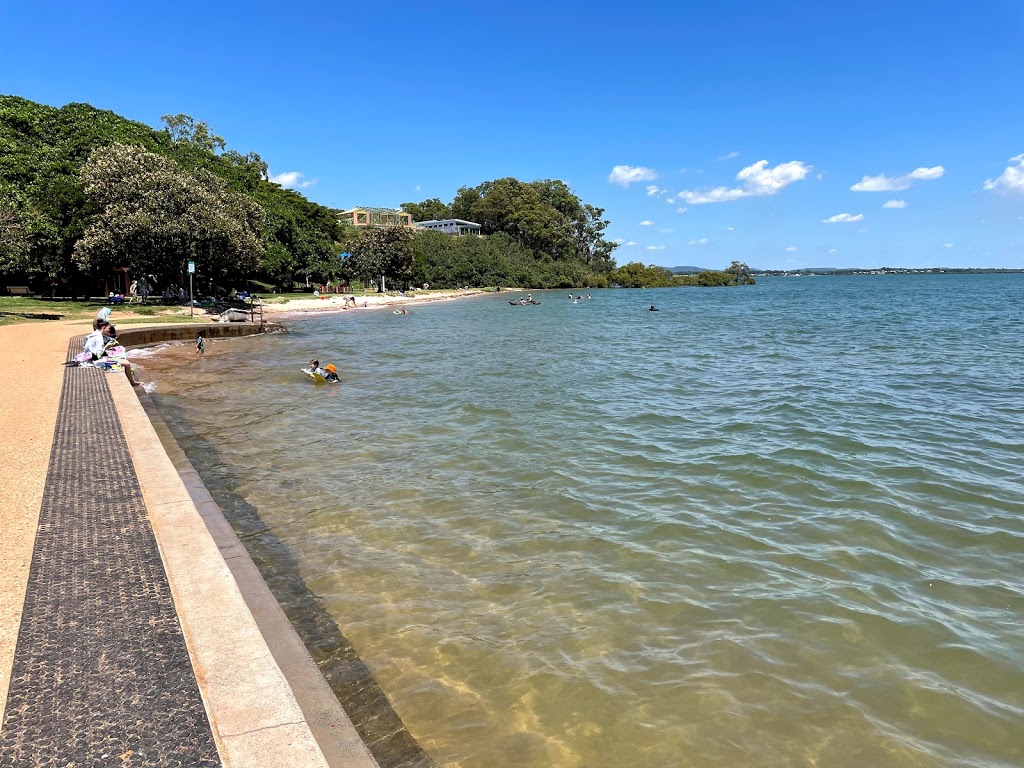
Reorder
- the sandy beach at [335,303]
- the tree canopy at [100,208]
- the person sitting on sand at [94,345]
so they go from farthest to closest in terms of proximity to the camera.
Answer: the sandy beach at [335,303]
the tree canopy at [100,208]
the person sitting on sand at [94,345]

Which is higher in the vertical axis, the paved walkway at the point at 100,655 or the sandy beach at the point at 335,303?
the sandy beach at the point at 335,303

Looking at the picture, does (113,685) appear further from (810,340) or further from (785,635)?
(810,340)

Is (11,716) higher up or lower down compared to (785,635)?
higher up

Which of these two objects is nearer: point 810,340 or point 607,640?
point 607,640

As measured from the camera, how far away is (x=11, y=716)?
305 cm

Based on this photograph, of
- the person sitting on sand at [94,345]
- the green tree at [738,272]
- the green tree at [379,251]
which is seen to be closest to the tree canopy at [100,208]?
the person sitting on sand at [94,345]

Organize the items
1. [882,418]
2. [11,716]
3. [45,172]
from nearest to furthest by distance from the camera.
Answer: [11,716], [882,418], [45,172]

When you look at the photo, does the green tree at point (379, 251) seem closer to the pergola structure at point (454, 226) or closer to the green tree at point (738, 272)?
the pergola structure at point (454, 226)

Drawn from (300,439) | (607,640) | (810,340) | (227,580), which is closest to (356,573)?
(227,580)

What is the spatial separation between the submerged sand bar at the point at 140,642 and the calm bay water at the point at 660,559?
1.11m

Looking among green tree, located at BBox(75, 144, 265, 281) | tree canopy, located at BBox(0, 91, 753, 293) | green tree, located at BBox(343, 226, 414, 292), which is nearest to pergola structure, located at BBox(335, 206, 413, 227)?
tree canopy, located at BBox(0, 91, 753, 293)

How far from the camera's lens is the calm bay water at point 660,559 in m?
4.36

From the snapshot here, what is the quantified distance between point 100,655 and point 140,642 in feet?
0.67

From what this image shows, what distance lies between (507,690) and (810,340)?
106 feet
